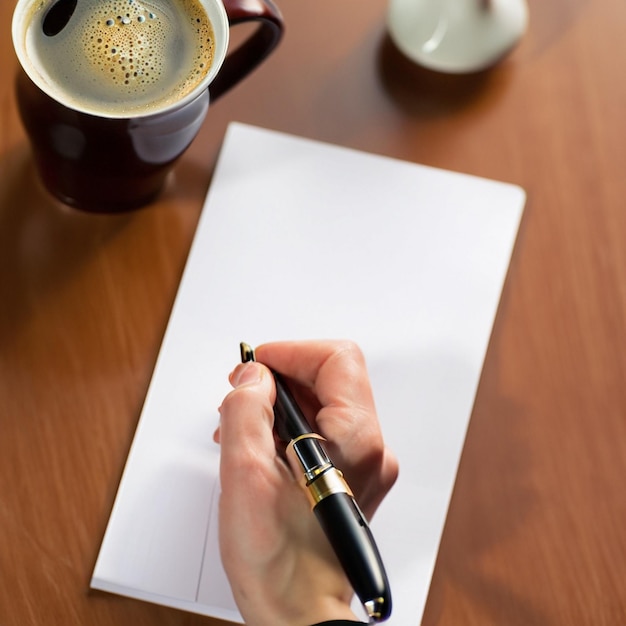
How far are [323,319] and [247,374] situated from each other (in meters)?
0.09

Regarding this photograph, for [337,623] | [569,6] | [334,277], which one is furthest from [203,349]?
[569,6]

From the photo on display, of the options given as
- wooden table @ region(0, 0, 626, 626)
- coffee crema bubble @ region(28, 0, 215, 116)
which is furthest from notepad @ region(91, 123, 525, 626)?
coffee crema bubble @ region(28, 0, 215, 116)

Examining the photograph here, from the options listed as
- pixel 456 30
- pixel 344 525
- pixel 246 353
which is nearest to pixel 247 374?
pixel 246 353

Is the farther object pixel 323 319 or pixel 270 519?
pixel 323 319

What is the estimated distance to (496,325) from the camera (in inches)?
26.1

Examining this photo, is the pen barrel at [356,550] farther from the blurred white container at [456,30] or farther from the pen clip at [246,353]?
the blurred white container at [456,30]

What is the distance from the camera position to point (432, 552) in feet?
1.99

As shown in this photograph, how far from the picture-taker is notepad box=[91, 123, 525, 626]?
0.59m

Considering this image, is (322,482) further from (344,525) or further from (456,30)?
(456,30)

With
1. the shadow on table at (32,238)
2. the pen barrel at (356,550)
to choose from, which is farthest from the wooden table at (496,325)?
the pen barrel at (356,550)

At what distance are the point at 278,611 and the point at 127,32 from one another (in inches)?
14.1

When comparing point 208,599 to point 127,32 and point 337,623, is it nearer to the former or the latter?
point 337,623

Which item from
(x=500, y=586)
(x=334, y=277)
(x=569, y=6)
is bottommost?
(x=500, y=586)

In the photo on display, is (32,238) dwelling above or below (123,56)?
below
